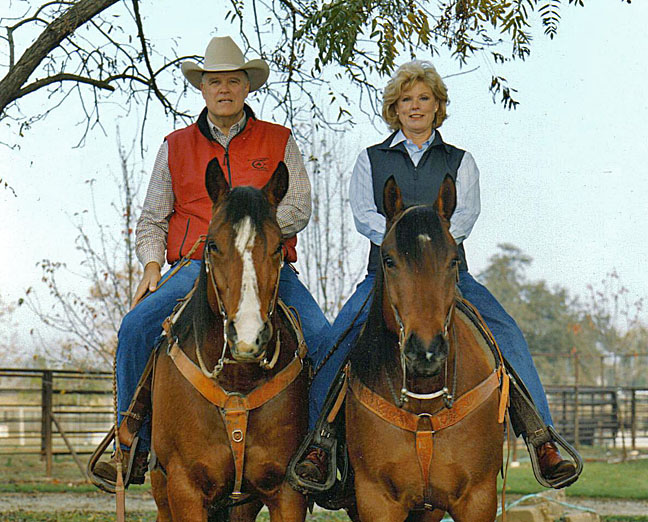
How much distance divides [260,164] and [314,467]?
2.08 meters

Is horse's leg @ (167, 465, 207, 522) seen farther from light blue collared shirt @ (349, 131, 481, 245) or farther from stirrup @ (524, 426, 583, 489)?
stirrup @ (524, 426, 583, 489)

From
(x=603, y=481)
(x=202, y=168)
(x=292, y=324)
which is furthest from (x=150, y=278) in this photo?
(x=603, y=481)

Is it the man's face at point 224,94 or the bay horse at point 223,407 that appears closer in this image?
the bay horse at point 223,407

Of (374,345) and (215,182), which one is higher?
(215,182)

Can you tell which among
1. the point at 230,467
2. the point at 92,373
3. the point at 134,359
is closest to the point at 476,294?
the point at 230,467

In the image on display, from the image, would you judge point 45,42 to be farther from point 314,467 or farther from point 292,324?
point 314,467

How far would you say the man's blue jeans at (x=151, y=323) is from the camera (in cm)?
544

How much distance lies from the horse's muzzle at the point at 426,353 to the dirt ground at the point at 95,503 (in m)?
10.5

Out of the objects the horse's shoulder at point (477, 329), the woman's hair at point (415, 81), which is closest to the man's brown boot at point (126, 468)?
the horse's shoulder at point (477, 329)

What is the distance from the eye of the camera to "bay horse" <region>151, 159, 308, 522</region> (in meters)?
4.69

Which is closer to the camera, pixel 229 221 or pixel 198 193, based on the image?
pixel 229 221

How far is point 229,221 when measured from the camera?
4.40m

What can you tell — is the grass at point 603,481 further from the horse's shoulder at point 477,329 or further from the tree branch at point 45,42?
the horse's shoulder at point 477,329

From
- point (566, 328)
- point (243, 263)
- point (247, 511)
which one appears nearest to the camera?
point (243, 263)
